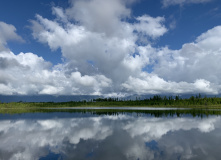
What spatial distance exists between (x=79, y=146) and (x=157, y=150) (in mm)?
12753

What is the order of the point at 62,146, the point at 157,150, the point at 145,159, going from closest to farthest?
the point at 145,159 → the point at 157,150 → the point at 62,146

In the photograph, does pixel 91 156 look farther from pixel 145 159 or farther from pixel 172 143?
pixel 172 143

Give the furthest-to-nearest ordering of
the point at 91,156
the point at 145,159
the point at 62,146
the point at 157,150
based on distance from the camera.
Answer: the point at 62,146, the point at 157,150, the point at 91,156, the point at 145,159

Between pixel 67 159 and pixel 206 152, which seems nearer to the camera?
pixel 67 159

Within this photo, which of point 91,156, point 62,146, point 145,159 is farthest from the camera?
point 62,146

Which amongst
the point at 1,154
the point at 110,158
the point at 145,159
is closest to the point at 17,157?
the point at 1,154

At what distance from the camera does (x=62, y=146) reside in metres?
30.7

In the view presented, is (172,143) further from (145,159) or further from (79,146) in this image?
(79,146)

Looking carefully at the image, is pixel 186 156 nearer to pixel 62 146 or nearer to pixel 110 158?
pixel 110 158

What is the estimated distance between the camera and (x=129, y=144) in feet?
105

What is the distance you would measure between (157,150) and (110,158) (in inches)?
316

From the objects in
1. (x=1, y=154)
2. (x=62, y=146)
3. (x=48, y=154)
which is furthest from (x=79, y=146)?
(x=1, y=154)

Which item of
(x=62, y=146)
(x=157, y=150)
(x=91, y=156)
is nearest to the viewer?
(x=91, y=156)

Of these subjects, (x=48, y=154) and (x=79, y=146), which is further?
(x=79, y=146)
